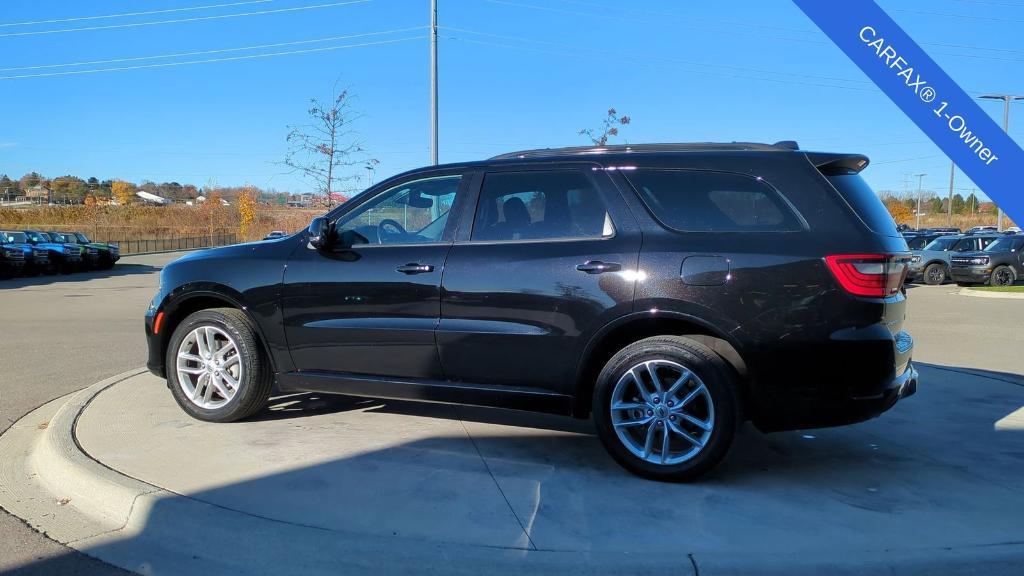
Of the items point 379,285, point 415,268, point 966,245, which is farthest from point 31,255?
point 966,245

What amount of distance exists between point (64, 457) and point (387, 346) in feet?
6.54

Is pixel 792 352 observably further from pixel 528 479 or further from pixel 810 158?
pixel 528 479

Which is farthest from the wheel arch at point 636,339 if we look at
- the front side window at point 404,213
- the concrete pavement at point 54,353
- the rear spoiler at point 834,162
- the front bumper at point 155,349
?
the front bumper at point 155,349

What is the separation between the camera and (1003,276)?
22234mm

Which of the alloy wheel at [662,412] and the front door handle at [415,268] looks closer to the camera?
the alloy wheel at [662,412]

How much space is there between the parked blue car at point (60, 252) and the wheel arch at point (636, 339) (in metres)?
29.0

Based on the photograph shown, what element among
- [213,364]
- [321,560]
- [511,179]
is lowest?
[321,560]

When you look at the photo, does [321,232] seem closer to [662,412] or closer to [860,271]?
[662,412]

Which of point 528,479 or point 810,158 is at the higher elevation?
point 810,158

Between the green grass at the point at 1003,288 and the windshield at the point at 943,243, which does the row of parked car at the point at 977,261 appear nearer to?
the windshield at the point at 943,243

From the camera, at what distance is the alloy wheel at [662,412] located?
4.06 meters

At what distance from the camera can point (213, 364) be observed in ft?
17.2

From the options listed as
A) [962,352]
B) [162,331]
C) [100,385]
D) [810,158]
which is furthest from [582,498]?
[962,352]

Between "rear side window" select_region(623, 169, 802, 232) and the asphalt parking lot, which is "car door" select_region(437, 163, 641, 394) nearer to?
"rear side window" select_region(623, 169, 802, 232)
